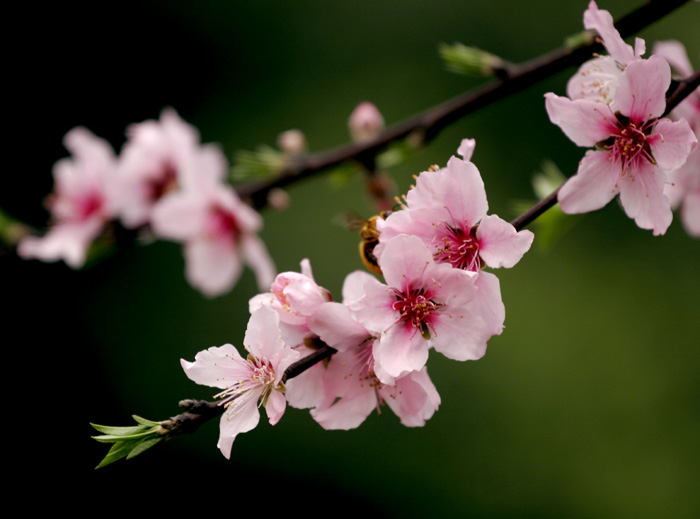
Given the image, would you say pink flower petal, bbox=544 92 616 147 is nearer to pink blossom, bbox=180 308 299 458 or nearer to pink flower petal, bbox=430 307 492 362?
pink flower petal, bbox=430 307 492 362

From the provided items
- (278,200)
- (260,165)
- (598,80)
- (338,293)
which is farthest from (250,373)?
(338,293)

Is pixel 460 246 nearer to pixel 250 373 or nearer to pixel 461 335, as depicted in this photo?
pixel 461 335

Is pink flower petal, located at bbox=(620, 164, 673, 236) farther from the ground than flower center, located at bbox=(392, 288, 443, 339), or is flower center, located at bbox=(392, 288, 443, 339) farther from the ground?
pink flower petal, located at bbox=(620, 164, 673, 236)

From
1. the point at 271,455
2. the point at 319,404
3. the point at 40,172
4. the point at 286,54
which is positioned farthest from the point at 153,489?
the point at 319,404

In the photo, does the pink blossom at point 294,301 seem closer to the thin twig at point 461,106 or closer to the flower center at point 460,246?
the flower center at point 460,246

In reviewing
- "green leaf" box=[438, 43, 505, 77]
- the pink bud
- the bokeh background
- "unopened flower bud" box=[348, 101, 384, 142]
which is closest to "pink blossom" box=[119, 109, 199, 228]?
the pink bud

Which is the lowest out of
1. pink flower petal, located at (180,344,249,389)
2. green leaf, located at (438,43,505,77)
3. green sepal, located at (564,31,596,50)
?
pink flower petal, located at (180,344,249,389)

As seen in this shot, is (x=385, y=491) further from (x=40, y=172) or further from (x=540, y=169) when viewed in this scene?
(x=40, y=172)
